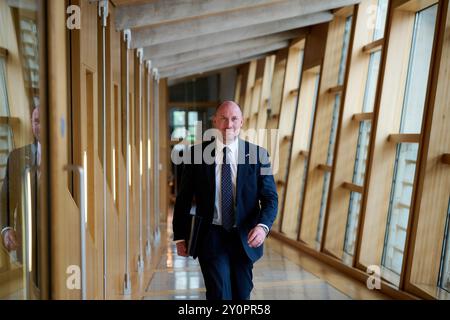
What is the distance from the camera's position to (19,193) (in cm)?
188

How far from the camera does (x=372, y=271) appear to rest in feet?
18.3

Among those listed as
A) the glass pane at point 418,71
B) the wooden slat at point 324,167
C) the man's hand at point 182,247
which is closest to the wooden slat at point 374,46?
the glass pane at point 418,71

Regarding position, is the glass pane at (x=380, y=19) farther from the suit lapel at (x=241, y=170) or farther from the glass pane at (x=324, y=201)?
the suit lapel at (x=241, y=170)

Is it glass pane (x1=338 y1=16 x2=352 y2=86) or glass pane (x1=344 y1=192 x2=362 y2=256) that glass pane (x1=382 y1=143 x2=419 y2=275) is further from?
glass pane (x1=338 y1=16 x2=352 y2=86)

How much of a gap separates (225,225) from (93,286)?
4.45 feet

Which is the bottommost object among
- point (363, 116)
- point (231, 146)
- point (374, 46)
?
point (231, 146)

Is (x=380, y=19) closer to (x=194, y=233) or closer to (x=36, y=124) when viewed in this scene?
(x=194, y=233)

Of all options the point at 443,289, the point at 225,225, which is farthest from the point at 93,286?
the point at 443,289

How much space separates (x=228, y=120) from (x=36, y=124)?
1.25m

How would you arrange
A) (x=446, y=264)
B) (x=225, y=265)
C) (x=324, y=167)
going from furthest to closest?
(x=324, y=167) → (x=446, y=264) → (x=225, y=265)

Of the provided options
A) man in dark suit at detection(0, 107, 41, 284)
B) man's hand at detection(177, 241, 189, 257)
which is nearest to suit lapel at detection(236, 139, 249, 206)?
man's hand at detection(177, 241, 189, 257)

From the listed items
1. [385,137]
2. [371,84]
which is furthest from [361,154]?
[385,137]

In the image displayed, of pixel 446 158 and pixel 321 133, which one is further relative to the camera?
pixel 321 133
